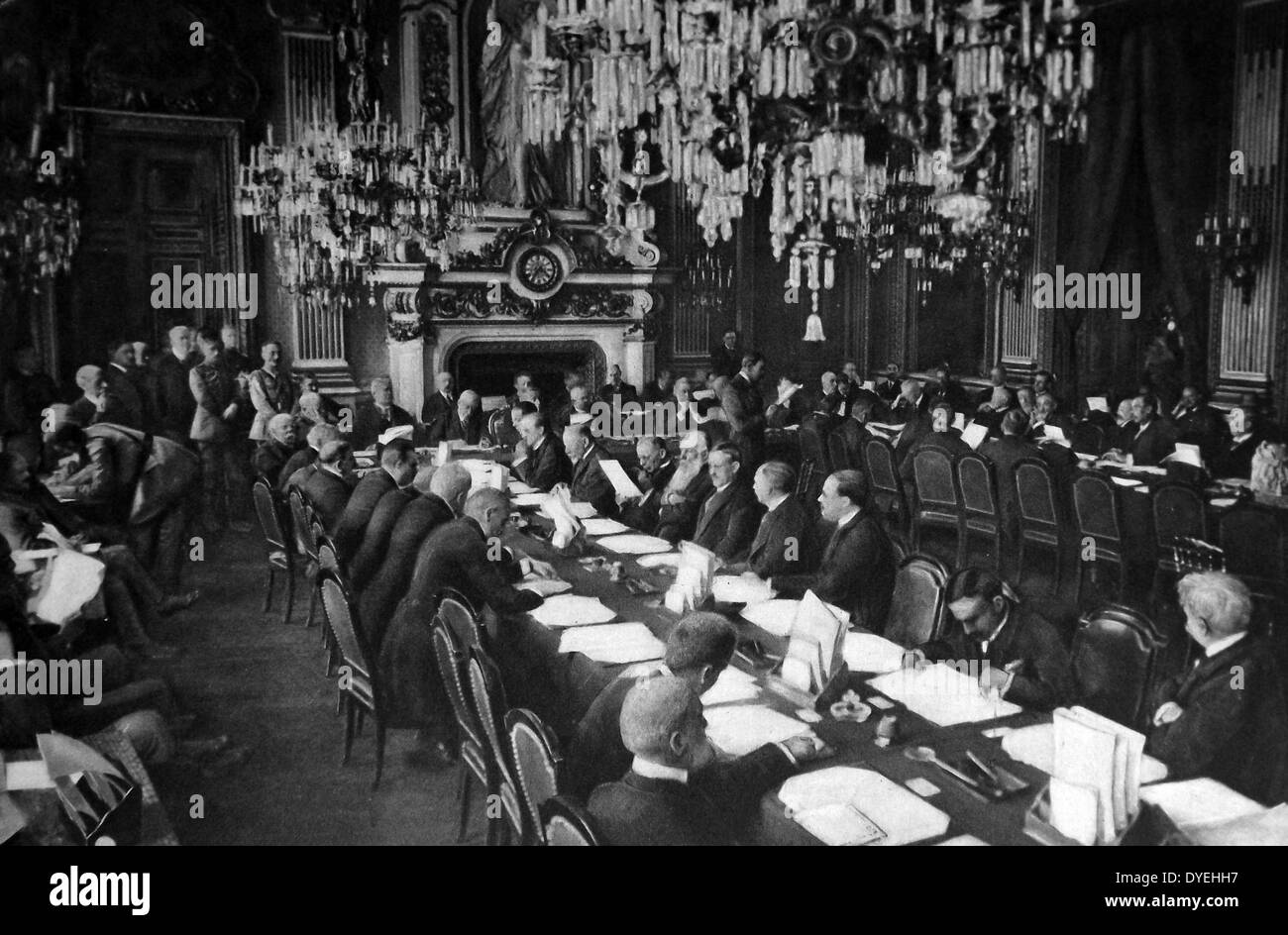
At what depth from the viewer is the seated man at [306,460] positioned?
15.2 feet

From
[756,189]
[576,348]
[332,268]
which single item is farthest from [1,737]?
[756,189]

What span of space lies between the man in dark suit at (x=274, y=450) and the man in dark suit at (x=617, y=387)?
67.7 inches

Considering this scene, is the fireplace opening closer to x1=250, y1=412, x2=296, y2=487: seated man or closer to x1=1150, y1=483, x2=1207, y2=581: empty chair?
x1=250, y1=412, x2=296, y2=487: seated man

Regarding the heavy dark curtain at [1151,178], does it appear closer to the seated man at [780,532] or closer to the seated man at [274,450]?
the seated man at [780,532]

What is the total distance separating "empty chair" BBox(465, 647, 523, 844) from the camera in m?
3.14

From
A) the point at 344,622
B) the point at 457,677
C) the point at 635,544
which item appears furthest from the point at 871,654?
the point at 344,622

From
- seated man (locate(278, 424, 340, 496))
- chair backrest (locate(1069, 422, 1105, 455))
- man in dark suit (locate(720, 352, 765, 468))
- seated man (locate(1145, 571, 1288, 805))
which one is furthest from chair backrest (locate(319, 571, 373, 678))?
chair backrest (locate(1069, 422, 1105, 455))

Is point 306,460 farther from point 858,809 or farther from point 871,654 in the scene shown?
point 858,809

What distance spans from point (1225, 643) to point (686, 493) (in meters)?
2.90

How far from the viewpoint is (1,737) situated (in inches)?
142

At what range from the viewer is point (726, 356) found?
552 centimetres

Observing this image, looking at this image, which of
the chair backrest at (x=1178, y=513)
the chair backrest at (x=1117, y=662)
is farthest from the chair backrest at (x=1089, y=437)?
the chair backrest at (x=1117, y=662)

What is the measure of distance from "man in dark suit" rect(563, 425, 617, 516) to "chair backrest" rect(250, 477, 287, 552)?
72.7 inches
